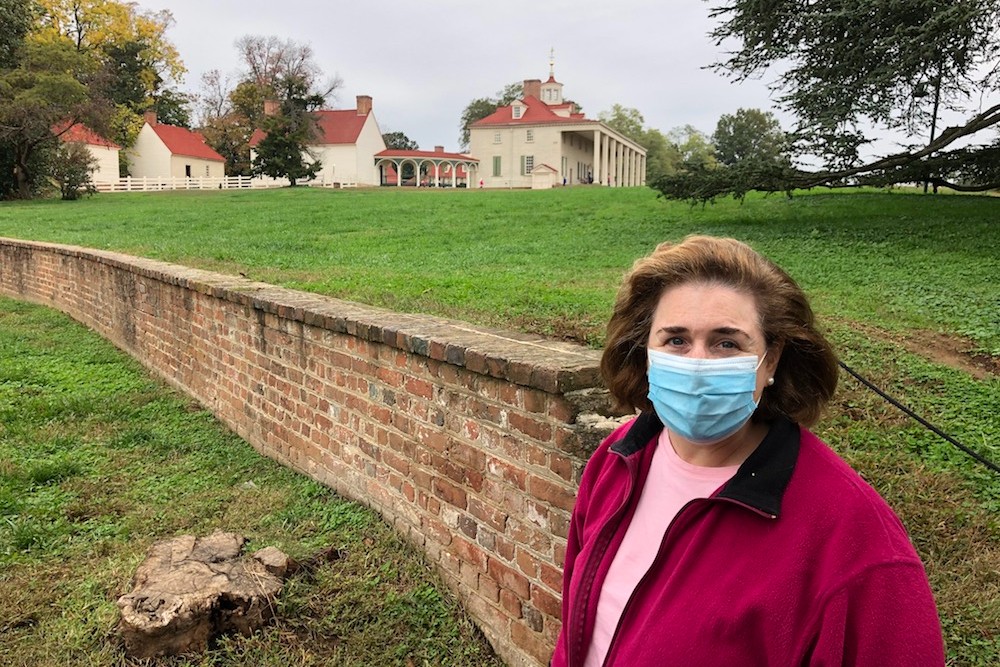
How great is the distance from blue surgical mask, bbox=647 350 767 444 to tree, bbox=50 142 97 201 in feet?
117

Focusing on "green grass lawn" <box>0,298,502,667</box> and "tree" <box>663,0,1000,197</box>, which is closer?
"green grass lawn" <box>0,298,502,667</box>

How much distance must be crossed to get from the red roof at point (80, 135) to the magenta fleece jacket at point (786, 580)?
123ft

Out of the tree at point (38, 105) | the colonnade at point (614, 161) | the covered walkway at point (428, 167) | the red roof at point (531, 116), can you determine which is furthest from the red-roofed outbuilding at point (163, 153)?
the colonnade at point (614, 161)

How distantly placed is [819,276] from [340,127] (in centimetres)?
5093

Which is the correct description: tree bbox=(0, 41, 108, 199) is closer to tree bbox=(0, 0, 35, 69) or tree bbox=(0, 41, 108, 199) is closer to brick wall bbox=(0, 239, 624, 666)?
tree bbox=(0, 0, 35, 69)

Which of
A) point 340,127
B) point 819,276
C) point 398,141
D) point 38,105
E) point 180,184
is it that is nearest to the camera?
point 819,276

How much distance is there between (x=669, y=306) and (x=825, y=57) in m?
12.0

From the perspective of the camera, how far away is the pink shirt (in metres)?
1.57

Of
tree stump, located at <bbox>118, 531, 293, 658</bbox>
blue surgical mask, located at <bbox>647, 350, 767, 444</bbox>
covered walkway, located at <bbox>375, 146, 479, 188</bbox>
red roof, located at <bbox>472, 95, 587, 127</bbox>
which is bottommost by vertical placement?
tree stump, located at <bbox>118, 531, 293, 658</bbox>

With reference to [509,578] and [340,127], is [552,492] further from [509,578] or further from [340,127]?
[340,127]

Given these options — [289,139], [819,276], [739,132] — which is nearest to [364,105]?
[289,139]

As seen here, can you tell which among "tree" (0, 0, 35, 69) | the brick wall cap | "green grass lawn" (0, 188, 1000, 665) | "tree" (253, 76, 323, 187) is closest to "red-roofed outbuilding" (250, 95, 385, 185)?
"tree" (253, 76, 323, 187)

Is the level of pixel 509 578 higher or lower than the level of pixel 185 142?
lower

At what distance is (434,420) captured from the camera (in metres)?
3.63
